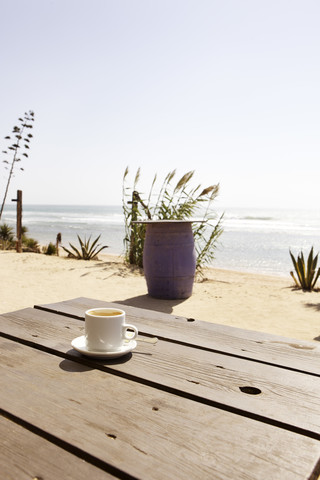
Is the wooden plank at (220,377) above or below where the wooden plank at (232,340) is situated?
above

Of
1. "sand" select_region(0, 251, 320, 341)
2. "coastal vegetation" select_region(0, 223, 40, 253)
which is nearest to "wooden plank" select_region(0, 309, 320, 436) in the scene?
"sand" select_region(0, 251, 320, 341)

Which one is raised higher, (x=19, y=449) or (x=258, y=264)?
(x=19, y=449)

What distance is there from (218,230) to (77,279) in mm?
2601

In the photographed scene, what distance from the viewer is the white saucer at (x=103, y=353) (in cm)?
114

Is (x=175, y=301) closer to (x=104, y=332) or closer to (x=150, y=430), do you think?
(x=104, y=332)

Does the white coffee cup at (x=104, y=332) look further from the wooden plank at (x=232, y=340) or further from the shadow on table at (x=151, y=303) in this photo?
the shadow on table at (x=151, y=303)

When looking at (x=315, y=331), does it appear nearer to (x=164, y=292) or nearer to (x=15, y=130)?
(x=164, y=292)

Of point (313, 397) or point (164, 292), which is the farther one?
point (164, 292)

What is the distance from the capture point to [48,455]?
70 cm

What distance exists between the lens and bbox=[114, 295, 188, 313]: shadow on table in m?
5.15

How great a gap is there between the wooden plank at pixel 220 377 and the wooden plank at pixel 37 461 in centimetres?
33

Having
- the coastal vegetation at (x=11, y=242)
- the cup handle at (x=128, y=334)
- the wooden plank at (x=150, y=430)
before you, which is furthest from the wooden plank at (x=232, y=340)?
the coastal vegetation at (x=11, y=242)

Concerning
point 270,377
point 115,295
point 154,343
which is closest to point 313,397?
point 270,377

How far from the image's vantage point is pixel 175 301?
5.52 m
